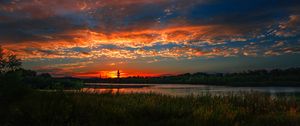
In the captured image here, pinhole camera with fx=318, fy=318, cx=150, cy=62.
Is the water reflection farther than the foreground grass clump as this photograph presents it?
Yes

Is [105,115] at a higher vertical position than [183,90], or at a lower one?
higher

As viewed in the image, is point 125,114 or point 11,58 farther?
point 11,58

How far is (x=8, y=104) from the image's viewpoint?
15641 mm

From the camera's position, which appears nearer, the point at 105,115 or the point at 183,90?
the point at 105,115

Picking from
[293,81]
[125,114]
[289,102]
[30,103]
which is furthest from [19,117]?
[293,81]

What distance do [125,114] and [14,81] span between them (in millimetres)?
6968

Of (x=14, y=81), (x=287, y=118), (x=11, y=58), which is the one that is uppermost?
(x=11, y=58)

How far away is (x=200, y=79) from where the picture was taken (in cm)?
11206

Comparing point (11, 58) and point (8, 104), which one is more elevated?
point (11, 58)

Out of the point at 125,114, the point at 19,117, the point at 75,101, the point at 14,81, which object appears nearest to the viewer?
the point at 19,117

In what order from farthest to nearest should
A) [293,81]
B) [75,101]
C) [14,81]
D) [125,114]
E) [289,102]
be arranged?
[293,81] < [289,102] < [14,81] < [75,101] < [125,114]

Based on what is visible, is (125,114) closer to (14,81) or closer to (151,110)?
(151,110)

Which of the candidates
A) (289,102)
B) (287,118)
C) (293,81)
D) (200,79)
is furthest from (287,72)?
(287,118)

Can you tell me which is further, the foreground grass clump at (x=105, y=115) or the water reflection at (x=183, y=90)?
the water reflection at (x=183, y=90)
